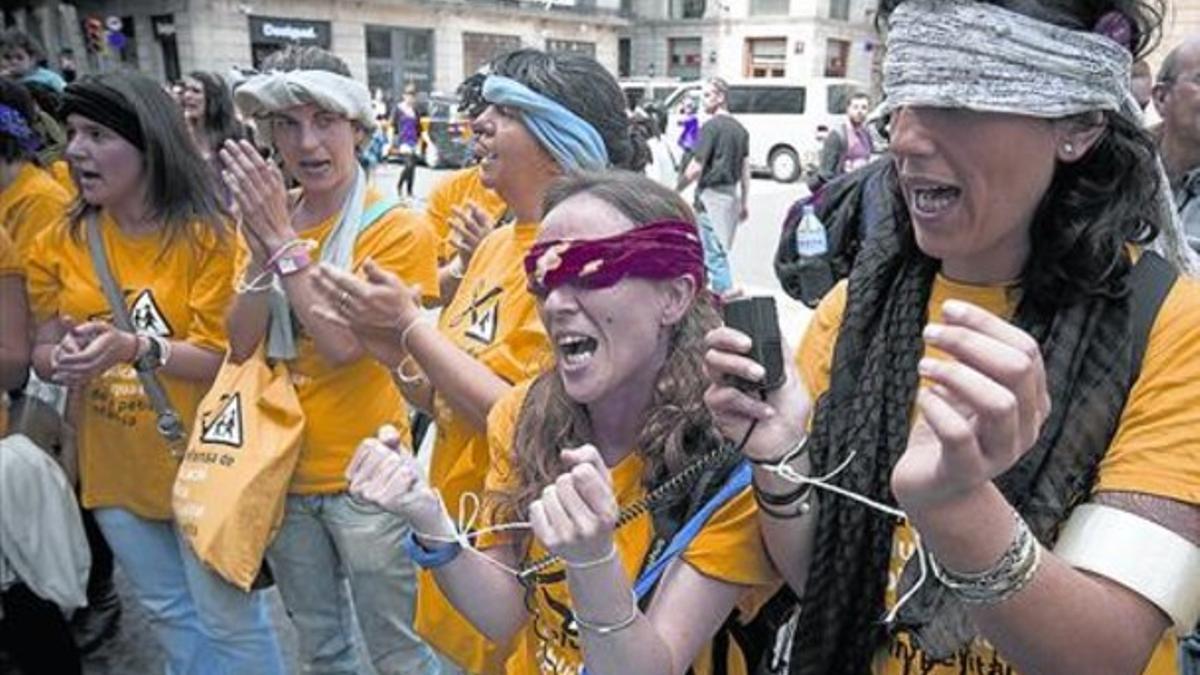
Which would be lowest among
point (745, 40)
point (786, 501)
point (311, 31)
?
point (786, 501)

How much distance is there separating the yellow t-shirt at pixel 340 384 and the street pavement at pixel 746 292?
1054mm

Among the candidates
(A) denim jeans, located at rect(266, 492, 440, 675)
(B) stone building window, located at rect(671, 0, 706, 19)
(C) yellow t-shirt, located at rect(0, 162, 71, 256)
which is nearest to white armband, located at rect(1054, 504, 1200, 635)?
(A) denim jeans, located at rect(266, 492, 440, 675)

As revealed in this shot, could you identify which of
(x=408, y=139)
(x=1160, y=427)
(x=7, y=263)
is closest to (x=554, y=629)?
(x=1160, y=427)

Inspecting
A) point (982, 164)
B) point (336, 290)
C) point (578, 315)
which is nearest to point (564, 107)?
point (336, 290)

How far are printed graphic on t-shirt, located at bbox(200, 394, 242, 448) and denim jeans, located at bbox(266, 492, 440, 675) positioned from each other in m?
0.25

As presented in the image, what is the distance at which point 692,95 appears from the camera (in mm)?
21688

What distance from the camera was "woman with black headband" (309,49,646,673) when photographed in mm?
2139

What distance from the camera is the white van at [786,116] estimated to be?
69.4ft

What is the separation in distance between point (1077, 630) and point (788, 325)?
236 inches

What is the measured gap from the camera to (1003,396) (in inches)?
36.7

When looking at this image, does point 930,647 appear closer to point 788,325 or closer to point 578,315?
point 578,315

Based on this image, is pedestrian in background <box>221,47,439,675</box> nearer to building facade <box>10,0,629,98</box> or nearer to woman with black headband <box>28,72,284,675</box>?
woman with black headband <box>28,72,284,675</box>

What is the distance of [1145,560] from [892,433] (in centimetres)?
38

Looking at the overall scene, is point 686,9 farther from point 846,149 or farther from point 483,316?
point 483,316
